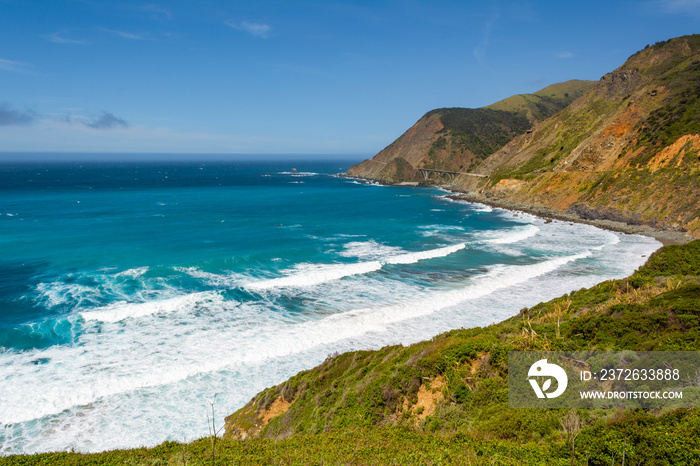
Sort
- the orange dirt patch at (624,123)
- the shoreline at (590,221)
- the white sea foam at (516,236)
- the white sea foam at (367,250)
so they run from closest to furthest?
the white sea foam at (367,250) → the shoreline at (590,221) → the white sea foam at (516,236) → the orange dirt patch at (624,123)

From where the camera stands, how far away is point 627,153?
2470 inches

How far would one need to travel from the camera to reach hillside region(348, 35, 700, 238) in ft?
172

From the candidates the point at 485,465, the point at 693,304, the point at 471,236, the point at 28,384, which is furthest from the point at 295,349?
the point at 471,236

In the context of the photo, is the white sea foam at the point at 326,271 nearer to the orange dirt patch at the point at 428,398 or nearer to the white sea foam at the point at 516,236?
the white sea foam at the point at 516,236

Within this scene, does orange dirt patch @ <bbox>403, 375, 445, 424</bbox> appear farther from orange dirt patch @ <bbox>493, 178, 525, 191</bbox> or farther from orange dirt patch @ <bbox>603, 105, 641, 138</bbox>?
orange dirt patch @ <bbox>493, 178, 525, 191</bbox>

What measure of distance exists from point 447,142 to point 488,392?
14776 centimetres

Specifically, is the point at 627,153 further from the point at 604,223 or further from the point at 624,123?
the point at 604,223

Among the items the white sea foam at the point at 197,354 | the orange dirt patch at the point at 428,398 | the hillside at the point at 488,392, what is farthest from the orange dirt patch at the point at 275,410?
the orange dirt patch at the point at 428,398

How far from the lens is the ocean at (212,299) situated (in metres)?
17.2

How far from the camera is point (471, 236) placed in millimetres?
51844

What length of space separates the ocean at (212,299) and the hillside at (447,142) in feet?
279

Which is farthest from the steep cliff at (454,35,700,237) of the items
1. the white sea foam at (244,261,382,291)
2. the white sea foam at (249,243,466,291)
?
the white sea foam at (244,261,382,291)

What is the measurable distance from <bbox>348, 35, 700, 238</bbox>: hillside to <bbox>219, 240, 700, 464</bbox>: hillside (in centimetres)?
4268

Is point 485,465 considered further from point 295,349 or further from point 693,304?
point 295,349
